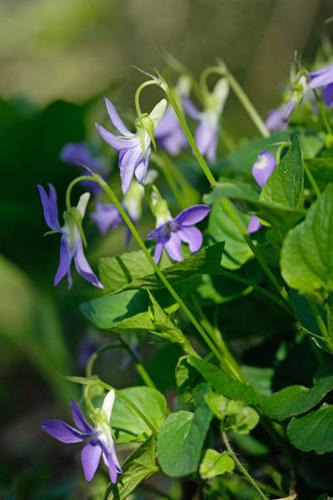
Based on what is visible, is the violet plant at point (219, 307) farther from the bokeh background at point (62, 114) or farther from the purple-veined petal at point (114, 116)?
the bokeh background at point (62, 114)

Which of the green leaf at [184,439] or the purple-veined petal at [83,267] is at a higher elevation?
the purple-veined petal at [83,267]

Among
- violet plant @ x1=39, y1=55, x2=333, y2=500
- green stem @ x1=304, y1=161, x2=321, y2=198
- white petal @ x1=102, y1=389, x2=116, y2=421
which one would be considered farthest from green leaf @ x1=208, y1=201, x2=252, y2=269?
white petal @ x1=102, y1=389, x2=116, y2=421

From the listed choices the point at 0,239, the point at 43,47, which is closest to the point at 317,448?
the point at 0,239

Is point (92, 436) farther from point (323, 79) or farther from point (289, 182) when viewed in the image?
point (323, 79)

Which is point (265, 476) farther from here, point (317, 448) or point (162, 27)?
point (162, 27)

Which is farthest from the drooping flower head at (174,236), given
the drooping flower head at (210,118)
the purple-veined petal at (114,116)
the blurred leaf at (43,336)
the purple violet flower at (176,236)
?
Result: the blurred leaf at (43,336)

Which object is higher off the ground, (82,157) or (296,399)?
(82,157)

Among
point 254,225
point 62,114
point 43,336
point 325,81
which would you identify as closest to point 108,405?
point 254,225

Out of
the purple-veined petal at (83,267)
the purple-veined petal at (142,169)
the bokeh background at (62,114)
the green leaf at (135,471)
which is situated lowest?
the bokeh background at (62,114)
